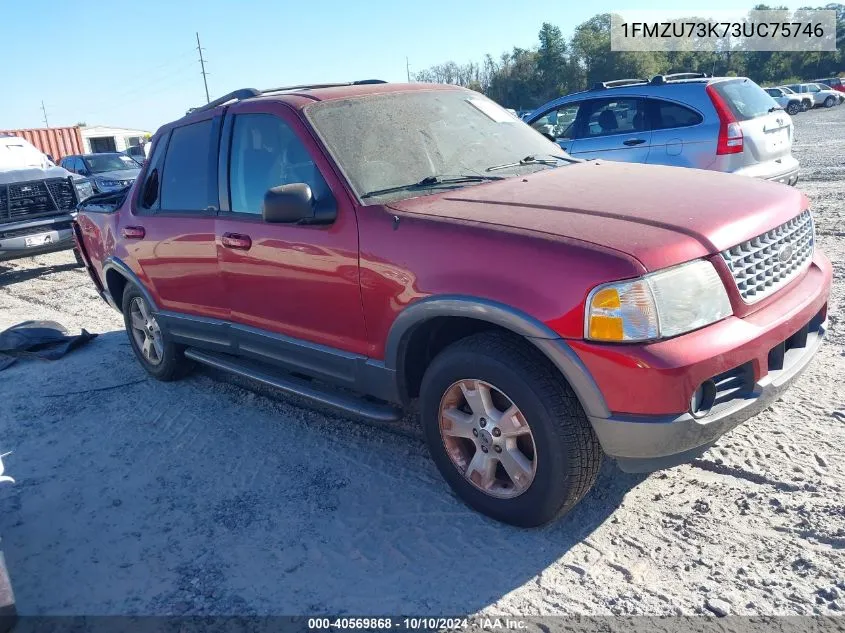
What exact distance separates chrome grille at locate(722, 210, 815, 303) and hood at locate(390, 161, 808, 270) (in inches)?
2.0

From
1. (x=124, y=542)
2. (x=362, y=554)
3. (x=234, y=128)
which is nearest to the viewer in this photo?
(x=362, y=554)

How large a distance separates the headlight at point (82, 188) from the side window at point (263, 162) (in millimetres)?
7575

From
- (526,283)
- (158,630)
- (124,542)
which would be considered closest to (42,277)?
(124,542)

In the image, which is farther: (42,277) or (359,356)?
(42,277)

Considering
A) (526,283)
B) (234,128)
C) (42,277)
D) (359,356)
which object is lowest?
(42,277)

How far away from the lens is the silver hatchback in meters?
7.15

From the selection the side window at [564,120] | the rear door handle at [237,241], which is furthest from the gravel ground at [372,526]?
the side window at [564,120]

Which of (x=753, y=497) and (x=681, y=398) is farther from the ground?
(x=681, y=398)

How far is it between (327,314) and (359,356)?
29 cm

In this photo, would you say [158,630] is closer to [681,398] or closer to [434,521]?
[434,521]

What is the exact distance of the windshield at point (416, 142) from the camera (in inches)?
138

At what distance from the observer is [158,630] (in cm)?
264

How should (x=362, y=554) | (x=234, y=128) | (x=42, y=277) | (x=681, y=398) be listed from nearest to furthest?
(x=681, y=398), (x=362, y=554), (x=234, y=128), (x=42, y=277)

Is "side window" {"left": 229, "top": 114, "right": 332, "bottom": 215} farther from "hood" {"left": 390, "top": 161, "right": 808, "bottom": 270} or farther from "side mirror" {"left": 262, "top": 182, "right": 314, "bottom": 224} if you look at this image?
"hood" {"left": 390, "top": 161, "right": 808, "bottom": 270}
